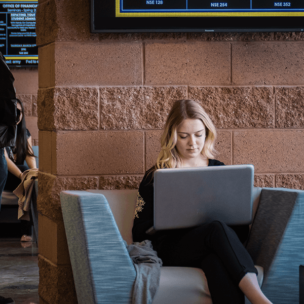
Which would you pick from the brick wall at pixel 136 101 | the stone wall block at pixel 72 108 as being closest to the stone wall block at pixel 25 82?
the brick wall at pixel 136 101

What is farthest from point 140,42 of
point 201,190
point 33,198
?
point 33,198

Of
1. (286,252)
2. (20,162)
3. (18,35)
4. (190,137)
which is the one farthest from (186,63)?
(18,35)

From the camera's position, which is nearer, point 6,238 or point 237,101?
point 237,101

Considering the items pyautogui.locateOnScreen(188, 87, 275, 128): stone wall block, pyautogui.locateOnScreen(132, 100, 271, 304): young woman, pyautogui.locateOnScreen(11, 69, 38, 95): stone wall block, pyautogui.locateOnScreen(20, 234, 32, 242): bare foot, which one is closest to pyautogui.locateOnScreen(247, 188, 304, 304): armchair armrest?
pyautogui.locateOnScreen(132, 100, 271, 304): young woman

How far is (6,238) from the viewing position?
14.4ft

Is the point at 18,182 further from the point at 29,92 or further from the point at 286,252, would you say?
the point at 286,252

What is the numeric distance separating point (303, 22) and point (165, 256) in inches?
56.4

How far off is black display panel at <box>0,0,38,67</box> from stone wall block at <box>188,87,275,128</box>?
10.9 ft

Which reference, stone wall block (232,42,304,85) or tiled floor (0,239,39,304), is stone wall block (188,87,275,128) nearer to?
stone wall block (232,42,304,85)

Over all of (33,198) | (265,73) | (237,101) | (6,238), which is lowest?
(6,238)

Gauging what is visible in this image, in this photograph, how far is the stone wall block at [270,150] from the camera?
239cm

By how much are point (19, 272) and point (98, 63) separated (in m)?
1.71

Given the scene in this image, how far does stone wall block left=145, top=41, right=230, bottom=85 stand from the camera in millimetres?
2332

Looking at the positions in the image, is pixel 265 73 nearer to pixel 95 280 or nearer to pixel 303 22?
pixel 303 22
